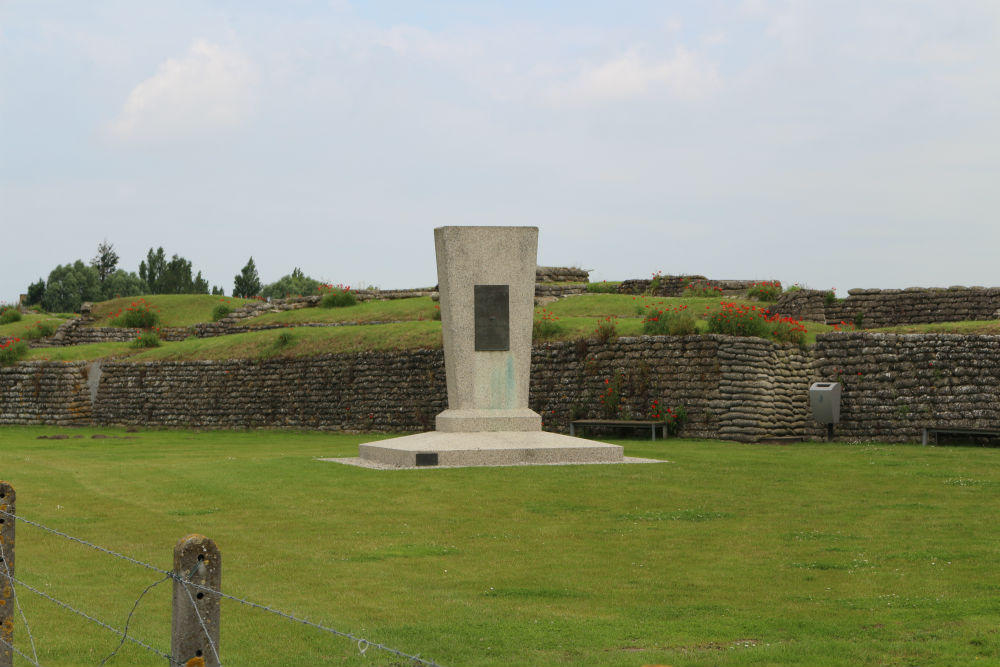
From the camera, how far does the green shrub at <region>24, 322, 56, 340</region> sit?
139 feet

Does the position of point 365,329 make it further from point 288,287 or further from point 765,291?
point 288,287

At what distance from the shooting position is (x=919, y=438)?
64.8ft

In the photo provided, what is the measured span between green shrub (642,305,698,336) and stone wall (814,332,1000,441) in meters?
3.00

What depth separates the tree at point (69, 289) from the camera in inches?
3381

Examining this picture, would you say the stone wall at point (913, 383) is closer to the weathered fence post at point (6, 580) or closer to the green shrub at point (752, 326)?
the green shrub at point (752, 326)

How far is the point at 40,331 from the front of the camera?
42625mm

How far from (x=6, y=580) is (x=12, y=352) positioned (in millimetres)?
30086

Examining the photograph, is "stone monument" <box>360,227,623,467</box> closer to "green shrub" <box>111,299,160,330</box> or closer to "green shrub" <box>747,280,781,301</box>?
"green shrub" <box>747,280,781,301</box>

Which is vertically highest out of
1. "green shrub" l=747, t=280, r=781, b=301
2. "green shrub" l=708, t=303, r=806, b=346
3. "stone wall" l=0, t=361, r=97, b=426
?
"green shrub" l=747, t=280, r=781, b=301

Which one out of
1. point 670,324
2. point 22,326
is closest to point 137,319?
point 22,326

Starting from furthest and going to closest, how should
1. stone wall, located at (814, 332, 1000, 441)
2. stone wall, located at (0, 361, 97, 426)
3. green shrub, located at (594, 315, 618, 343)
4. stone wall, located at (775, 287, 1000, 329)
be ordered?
stone wall, located at (0, 361, 97, 426)
stone wall, located at (775, 287, 1000, 329)
green shrub, located at (594, 315, 618, 343)
stone wall, located at (814, 332, 1000, 441)

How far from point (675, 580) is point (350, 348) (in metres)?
20.5

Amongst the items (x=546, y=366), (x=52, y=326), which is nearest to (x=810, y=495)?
(x=546, y=366)

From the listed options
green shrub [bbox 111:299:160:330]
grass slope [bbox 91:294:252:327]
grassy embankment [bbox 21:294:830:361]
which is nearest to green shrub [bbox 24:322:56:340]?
grass slope [bbox 91:294:252:327]
